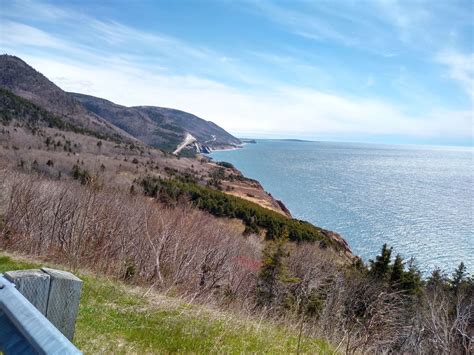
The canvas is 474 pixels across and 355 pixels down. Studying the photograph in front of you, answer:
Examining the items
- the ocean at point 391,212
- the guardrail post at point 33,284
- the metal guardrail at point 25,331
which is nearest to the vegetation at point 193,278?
the guardrail post at point 33,284

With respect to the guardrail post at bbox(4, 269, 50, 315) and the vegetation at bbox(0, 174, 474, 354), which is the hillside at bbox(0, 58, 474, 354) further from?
the guardrail post at bbox(4, 269, 50, 315)

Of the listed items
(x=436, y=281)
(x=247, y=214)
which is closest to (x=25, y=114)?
(x=247, y=214)

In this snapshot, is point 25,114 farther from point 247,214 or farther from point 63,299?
point 63,299

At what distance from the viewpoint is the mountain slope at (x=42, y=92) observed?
167m

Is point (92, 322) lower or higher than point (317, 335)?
higher

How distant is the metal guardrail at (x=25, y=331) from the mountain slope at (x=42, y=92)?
167 meters

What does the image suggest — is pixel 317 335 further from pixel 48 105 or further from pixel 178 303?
pixel 48 105

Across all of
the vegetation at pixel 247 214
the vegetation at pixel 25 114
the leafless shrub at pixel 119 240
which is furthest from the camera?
the vegetation at pixel 25 114

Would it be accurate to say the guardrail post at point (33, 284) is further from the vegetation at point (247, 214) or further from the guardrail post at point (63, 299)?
the vegetation at point (247, 214)

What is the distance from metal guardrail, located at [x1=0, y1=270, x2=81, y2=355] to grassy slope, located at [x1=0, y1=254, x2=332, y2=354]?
291 centimetres

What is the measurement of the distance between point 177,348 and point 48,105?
185 meters

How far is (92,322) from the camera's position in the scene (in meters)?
5.68

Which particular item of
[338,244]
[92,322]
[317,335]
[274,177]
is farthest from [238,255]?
[274,177]

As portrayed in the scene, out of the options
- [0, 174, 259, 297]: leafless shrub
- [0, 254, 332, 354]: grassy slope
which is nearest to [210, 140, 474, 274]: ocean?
[0, 174, 259, 297]: leafless shrub
